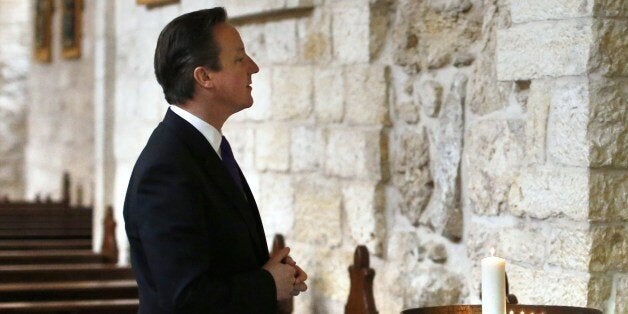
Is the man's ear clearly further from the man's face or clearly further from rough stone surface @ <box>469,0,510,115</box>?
rough stone surface @ <box>469,0,510,115</box>

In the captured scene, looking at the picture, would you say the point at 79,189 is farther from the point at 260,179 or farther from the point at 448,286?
the point at 448,286

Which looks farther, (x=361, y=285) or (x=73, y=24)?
(x=73, y=24)

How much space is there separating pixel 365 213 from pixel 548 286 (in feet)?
3.96

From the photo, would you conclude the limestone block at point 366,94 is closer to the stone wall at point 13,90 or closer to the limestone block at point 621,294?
the limestone block at point 621,294

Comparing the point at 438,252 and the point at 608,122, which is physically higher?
the point at 608,122

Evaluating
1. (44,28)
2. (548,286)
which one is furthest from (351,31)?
(44,28)

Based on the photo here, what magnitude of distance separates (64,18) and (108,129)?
9.27 feet

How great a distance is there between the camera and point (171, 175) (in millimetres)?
2182

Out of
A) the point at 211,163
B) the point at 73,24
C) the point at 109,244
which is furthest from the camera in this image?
the point at 73,24

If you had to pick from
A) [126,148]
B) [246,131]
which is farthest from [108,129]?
[246,131]

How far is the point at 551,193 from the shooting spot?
3186 millimetres

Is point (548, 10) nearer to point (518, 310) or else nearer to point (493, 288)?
point (518, 310)

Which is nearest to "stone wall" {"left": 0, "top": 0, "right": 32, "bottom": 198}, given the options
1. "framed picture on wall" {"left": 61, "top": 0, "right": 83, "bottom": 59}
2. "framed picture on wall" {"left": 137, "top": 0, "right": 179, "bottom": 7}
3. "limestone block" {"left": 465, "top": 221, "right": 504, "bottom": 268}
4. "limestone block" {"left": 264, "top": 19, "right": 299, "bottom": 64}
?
"framed picture on wall" {"left": 61, "top": 0, "right": 83, "bottom": 59}

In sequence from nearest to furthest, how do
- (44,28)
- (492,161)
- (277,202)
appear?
(492,161) → (277,202) → (44,28)
